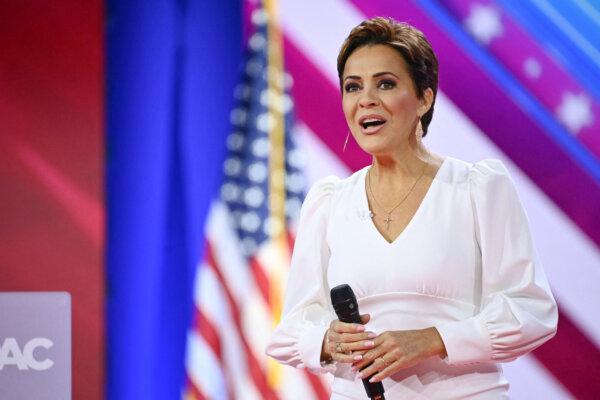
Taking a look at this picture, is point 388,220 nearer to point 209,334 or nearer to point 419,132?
point 419,132

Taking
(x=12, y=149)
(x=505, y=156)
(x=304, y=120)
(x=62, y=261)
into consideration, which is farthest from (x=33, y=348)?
(x=505, y=156)

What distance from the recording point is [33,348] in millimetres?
3000

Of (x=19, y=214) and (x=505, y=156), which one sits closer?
(x=505, y=156)

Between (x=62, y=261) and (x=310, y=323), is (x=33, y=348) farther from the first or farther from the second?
(x=310, y=323)

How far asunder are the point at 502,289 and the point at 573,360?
4.26 ft

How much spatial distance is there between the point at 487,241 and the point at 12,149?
2.17 m

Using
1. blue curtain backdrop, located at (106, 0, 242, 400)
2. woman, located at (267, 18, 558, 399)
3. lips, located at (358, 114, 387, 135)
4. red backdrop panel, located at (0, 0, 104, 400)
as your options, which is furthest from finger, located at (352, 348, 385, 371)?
red backdrop panel, located at (0, 0, 104, 400)

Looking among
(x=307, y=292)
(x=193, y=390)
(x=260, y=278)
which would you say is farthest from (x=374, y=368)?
(x=193, y=390)

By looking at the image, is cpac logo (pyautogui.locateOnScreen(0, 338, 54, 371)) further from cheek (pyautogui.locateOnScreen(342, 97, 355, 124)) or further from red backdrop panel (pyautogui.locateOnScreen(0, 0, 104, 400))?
cheek (pyautogui.locateOnScreen(342, 97, 355, 124))

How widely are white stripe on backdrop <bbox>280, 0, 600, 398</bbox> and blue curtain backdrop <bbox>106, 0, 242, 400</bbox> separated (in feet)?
1.16

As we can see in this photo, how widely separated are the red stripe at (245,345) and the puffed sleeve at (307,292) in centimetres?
121

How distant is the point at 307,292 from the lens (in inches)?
84.3

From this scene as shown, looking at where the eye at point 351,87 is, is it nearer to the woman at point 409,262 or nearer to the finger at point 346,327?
the woman at point 409,262

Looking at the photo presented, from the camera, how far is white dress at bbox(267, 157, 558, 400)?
6.10 ft
